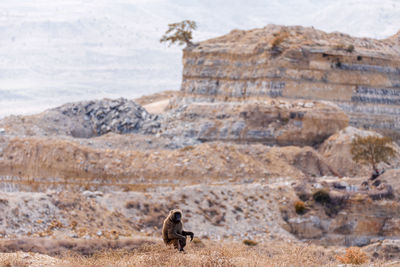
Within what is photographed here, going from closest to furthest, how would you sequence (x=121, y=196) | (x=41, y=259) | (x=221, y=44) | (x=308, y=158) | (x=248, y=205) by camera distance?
(x=41, y=259), (x=121, y=196), (x=248, y=205), (x=308, y=158), (x=221, y=44)

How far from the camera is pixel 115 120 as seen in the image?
61.2m

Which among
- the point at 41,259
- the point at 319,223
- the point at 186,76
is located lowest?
the point at 319,223

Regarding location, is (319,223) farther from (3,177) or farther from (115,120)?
(115,120)

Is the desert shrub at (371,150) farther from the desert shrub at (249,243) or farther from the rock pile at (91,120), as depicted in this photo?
the rock pile at (91,120)

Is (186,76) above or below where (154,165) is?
above

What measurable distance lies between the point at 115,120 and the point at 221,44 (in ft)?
40.6

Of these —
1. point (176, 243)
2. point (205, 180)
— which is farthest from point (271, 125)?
point (176, 243)

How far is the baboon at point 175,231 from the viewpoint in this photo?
17.9m

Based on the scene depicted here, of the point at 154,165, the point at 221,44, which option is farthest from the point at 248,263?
the point at 221,44

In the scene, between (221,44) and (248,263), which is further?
(221,44)

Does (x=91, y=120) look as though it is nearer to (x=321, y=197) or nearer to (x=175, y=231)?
(x=321, y=197)

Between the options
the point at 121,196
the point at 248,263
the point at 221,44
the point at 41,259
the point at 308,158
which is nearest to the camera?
the point at 248,263

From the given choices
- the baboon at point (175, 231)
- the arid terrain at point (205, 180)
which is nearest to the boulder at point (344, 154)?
the arid terrain at point (205, 180)

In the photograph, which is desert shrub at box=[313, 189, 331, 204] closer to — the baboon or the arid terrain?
the arid terrain
